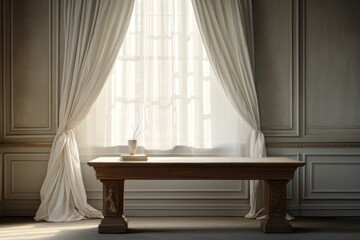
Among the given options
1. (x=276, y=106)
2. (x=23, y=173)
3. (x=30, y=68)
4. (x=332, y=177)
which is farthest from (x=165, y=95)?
(x=332, y=177)

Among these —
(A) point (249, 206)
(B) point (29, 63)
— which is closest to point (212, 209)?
(A) point (249, 206)

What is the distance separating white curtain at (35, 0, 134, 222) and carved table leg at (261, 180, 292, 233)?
5.41ft

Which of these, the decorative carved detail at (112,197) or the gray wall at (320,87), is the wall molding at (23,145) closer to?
the decorative carved detail at (112,197)

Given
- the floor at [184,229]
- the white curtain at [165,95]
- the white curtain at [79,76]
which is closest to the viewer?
the floor at [184,229]

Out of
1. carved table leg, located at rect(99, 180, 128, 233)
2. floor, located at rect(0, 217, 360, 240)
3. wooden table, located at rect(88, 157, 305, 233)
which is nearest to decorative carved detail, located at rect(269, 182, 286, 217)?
wooden table, located at rect(88, 157, 305, 233)

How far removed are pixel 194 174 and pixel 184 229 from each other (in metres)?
0.55

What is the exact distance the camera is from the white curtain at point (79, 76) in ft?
18.4

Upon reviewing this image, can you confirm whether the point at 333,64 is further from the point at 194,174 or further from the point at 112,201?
the point at 112,201

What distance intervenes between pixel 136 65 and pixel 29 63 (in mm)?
1024

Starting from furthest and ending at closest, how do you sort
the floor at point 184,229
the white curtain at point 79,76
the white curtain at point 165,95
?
the white curtain at point 165,95
the white curtain at point 79,76
the floor at point 184,229

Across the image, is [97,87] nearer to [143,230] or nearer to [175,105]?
[175,105]

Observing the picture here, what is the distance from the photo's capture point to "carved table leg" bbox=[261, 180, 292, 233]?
4824 millimetres

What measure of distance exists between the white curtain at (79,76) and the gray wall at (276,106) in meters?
0.17

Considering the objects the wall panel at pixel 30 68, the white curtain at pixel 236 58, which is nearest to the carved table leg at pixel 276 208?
the white curtain at pixel 236 58
